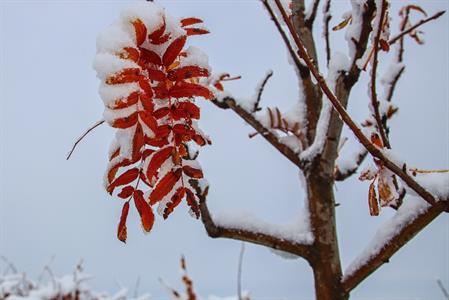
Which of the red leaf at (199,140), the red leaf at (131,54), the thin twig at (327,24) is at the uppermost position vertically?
the thin twig at (327,24)

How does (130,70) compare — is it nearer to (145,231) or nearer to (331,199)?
(145,231)

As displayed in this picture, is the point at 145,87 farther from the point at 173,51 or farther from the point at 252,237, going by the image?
the point at 252,237

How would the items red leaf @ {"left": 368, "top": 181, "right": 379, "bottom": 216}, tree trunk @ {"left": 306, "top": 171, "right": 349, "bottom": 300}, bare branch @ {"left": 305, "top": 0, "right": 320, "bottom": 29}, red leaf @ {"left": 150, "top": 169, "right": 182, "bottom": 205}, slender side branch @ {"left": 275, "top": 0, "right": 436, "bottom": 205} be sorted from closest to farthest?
slender side branch @ {"left": 275, "top": 0, "right": 436, "bottom": 205} → red leaf @ {"left": 150, "top": 169, "right": 182, "bottom": 205} → red leaf @ {"left": 368, "top": 181, "right": 379, "bottom": 216} → tree trunk @ {"left": 306, "top": 171, "right": 349, "bottom": 300} → bare branch @ {"left": 305, "top": 0, "right": 320, "bottom": 29}

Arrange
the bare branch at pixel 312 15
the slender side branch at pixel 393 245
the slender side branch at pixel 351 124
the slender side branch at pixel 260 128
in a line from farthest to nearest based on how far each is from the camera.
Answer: the bare branch at pixel 312 15, the slender side branch at pixel 260 128, the slender side branch at pixel 393 245, the slender side branch at pixel 351 124

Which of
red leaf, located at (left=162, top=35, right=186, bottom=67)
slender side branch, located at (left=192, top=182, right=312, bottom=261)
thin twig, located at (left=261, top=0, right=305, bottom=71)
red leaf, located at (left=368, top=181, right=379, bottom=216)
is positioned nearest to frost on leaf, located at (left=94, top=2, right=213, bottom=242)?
red leaf, located at (left=162, top=35, right=186, bottom=67)

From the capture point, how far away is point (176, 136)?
1072 mm

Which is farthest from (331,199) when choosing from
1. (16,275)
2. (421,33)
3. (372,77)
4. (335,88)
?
(16,275)

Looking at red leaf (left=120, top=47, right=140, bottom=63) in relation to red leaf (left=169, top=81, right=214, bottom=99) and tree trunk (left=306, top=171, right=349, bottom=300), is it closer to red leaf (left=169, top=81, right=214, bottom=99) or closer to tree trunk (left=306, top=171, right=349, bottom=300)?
red leaf (left=169, top=81, right=214, bottom=99)

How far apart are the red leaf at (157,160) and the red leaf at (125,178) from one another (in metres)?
0.08

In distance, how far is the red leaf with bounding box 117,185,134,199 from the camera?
3.64ft

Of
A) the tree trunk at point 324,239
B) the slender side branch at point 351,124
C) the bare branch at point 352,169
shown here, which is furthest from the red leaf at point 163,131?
the bare branch at point 352,169

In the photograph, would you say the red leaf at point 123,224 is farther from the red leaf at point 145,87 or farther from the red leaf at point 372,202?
the red leaf at point 372,202

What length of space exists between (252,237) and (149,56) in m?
1.28

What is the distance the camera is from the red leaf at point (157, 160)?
3.41ft
